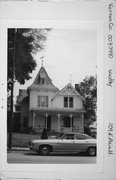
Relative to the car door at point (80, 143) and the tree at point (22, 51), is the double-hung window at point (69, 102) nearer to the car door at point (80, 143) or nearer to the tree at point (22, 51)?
the car door at point (80, 143)

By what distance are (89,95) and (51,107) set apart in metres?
0.33

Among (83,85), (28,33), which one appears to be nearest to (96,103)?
(83,85)

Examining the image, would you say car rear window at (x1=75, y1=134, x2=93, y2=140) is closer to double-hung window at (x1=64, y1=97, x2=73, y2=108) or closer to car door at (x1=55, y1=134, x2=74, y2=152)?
car door at (x1=55, y1=134, x2=74, y2=152)

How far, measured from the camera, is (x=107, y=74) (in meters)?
3.17

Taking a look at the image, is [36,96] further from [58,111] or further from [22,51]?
[22,51]

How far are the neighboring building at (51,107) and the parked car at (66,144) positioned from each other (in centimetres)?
6

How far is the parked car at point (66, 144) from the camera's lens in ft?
10.5

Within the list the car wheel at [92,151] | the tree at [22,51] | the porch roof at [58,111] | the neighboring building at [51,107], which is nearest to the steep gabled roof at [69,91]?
the neighboring building at [51,107]

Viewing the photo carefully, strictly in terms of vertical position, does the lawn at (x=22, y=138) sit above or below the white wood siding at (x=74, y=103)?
below

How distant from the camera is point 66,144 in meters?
3.26

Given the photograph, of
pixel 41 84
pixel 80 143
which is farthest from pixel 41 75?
pixel 80 143

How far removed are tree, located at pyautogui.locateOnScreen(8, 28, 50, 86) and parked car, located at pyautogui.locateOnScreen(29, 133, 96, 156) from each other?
54 cm

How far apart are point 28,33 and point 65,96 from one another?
608mm

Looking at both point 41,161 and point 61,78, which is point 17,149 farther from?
point 61,78
